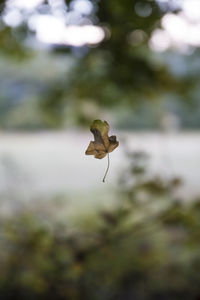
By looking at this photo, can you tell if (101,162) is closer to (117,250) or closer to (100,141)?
(117,250)

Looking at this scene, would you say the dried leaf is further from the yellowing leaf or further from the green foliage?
the green foliage

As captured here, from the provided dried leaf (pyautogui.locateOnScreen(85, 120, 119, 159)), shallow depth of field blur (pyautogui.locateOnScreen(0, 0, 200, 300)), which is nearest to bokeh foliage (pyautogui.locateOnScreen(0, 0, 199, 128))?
shallow depth of field blur (pyautogui.locateOnScreen(0, 0, 200, 300))

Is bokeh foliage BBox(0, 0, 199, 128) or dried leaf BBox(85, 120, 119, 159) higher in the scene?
bokeh foliage BBox(0, 0, 199, 128)

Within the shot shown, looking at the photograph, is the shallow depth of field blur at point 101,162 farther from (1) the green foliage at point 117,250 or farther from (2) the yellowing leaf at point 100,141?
(2) the yellowing leaf at point 100,141

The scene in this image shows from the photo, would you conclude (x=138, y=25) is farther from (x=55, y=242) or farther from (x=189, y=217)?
(x=55, y=242)

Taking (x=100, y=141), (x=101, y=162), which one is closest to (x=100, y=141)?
(x=100, y=141)

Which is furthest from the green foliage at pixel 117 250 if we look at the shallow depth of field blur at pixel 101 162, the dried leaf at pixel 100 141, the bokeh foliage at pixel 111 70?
the dried leaf at pixel 100 141

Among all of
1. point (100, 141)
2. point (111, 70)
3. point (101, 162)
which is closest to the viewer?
point (100, 141)

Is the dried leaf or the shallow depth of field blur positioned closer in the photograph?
the dried leaf
